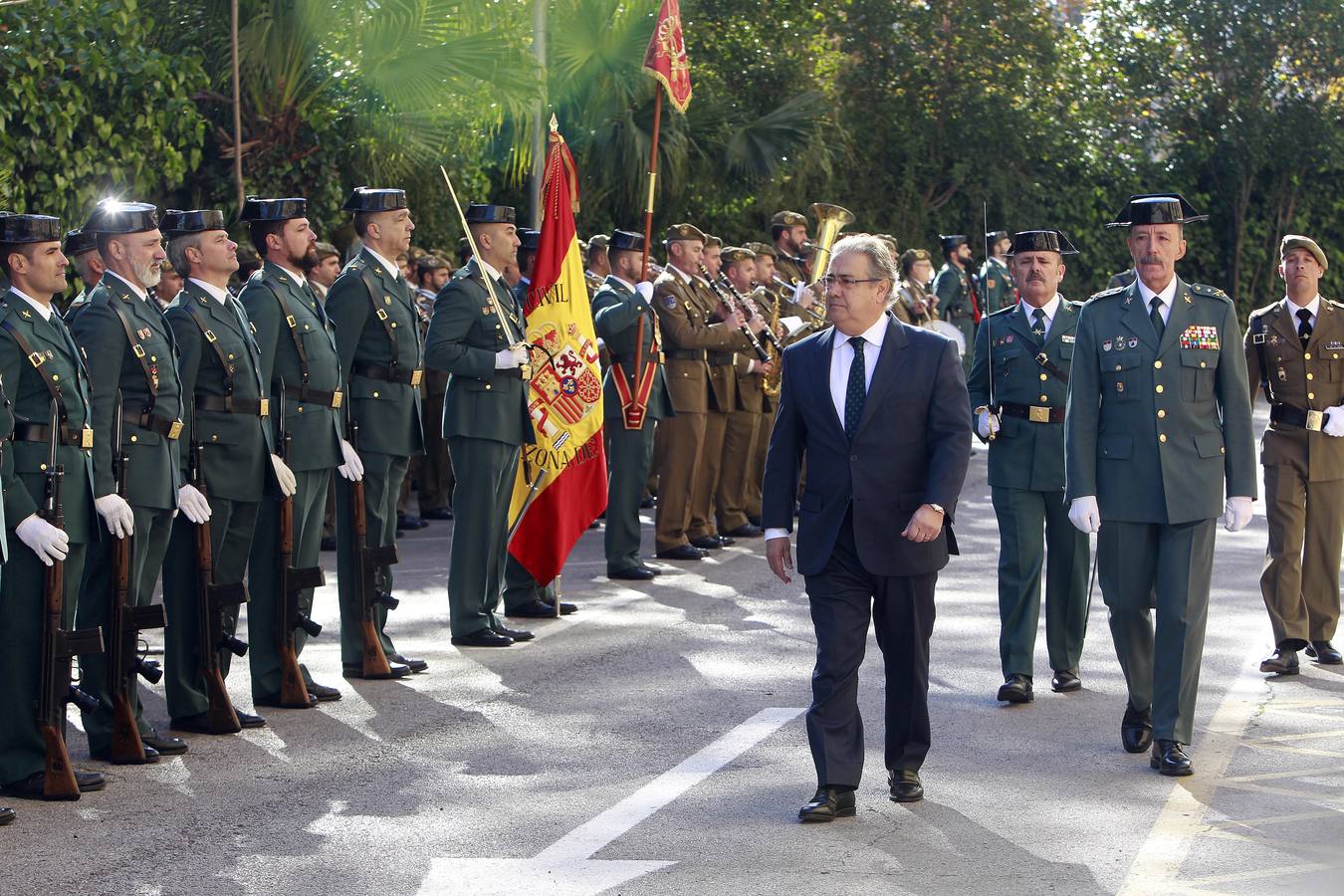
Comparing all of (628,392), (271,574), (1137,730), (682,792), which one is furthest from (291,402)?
(628,392)

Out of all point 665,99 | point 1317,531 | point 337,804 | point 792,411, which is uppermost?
point 665,99

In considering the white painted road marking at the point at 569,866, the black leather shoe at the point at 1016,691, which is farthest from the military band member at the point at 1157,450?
the white painted road marking at the point at 569,866

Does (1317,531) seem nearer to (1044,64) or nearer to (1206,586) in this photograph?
(1206,586)

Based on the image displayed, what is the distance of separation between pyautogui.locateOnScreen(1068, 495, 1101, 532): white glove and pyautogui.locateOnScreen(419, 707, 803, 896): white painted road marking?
1969mm

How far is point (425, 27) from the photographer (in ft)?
60.8

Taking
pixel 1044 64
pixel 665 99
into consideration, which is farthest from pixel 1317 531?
pixel 1044 64

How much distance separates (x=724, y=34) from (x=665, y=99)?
518 centimetres

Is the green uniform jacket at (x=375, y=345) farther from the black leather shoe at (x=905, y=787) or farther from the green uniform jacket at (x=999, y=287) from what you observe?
the green uniform jacket at (x=999, y=287)

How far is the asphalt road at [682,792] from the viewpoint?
247 inches

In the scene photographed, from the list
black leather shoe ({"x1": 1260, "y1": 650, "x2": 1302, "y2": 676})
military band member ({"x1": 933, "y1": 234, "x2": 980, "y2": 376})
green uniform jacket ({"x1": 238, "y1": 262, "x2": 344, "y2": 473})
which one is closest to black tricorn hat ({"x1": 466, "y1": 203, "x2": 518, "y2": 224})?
green uniform jacket ({"x1": 238, "y1": 262, "x2": 344, "y2": 473})

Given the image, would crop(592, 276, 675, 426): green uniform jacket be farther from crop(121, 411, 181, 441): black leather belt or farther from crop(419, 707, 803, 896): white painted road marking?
crop(419, 707, 803, 896): white painted road marking

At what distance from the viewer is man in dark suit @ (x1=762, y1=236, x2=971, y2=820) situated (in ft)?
23.0

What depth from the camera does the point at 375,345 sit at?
396 inches

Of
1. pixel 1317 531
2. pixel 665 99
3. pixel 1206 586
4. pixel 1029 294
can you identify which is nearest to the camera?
pixel 1206 586
